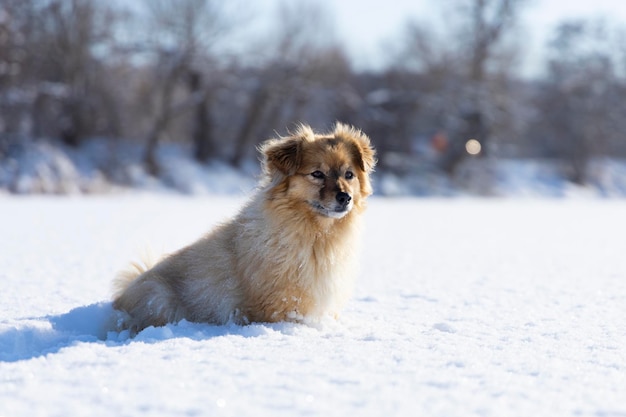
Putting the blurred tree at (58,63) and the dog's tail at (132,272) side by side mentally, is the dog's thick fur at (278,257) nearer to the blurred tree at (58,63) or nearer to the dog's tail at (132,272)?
the dog's tail at (132,272)

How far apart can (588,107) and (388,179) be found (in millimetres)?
17248

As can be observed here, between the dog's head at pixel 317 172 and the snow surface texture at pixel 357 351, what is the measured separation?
3.42ft

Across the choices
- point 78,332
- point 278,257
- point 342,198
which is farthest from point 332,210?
→ point 78,332

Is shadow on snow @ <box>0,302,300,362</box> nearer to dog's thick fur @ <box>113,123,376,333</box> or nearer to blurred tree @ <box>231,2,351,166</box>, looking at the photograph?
dog's thick fur @ <box>113,123,376,333</box>

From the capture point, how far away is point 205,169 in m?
32.8

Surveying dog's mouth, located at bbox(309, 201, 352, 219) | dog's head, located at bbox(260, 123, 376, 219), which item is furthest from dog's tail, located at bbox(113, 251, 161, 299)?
dog's mouth, located at bbox(309, 201, 352, 219)

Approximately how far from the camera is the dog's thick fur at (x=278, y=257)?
5.20 meters

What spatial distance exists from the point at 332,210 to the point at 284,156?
0.66 metres

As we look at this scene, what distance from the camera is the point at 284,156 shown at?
5398 mm

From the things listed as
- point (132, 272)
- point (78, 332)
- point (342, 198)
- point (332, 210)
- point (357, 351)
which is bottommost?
point (78, 332)

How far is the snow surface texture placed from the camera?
3188 millimetres

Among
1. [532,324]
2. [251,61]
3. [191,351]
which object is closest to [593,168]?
[251,61]

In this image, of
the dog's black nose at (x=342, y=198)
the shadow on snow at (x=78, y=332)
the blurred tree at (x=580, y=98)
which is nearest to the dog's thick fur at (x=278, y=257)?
the dog's black nose at (x=342, y=198)

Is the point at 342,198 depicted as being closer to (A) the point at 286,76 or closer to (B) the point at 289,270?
(B) the point at 289,270
